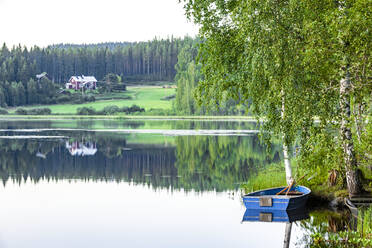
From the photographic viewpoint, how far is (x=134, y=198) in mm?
26109

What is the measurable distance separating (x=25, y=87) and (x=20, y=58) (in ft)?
58.0

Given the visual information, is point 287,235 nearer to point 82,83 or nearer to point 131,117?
point 131,117

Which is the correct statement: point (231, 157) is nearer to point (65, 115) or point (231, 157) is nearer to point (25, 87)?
point (65, 115)

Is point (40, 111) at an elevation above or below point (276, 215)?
below

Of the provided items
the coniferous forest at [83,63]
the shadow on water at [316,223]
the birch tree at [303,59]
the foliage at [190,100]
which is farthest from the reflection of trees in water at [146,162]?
the coniferous forest at [83,63]

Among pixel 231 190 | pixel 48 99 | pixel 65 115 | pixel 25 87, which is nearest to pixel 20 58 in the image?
pixel 25 87

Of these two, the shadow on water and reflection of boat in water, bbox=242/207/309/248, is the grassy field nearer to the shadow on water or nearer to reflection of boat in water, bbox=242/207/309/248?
reflection of boat in water, bbox=242/207/309/248

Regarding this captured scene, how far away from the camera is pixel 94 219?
71.4 feet

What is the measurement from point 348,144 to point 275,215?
3682 millimetres

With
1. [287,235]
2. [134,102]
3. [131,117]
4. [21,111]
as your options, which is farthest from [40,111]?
[287,235]

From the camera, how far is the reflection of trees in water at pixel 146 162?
107 ft

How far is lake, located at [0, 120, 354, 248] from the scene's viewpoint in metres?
18.7

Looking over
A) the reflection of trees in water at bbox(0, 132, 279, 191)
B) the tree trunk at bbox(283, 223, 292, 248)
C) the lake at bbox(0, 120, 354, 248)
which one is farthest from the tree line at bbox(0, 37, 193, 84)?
the tree trunk at bbox(283, 223, 292, 248)

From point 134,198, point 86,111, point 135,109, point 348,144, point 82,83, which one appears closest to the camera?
point 348,144
